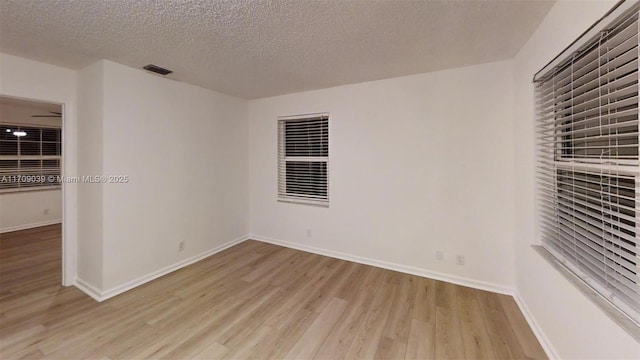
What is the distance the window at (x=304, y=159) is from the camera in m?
3.92

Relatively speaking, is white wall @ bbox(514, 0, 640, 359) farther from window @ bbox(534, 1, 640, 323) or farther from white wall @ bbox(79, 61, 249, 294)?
white wall @ bbox(79, 61, 249, 294)

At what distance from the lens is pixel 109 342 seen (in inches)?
78.9

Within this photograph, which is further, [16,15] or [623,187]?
[16,15]

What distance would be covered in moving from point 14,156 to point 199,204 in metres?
4.82

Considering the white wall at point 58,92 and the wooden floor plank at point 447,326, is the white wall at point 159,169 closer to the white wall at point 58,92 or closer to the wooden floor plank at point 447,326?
the white wall at point 58,92

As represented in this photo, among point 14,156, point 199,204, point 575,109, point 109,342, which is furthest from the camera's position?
point 14,156

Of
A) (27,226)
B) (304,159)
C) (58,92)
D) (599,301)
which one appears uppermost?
(58,92)

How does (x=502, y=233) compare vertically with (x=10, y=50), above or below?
below

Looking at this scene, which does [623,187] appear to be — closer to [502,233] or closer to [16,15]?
[502,233]

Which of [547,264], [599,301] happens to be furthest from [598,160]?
[547,264]

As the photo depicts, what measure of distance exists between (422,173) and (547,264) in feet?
4.81

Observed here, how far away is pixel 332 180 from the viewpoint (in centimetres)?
373

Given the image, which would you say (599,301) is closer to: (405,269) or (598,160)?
(598,160)

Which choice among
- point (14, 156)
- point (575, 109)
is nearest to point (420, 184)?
point (575, 109)
